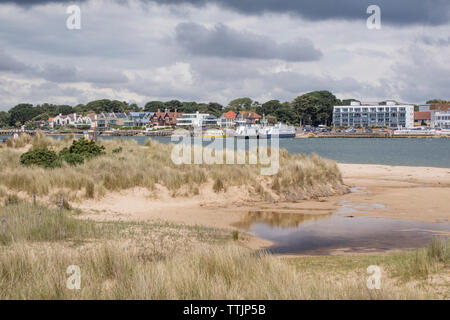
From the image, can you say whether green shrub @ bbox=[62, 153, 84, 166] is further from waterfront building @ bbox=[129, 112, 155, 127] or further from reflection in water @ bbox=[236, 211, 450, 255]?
waterfront building @ bbox=[129, 112, 155, 127]

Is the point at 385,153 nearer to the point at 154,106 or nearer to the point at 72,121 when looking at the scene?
the point at 72,121

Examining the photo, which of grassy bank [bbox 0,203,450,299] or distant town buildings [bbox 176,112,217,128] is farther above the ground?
distant town buildings [bbox 176,112,217,128]

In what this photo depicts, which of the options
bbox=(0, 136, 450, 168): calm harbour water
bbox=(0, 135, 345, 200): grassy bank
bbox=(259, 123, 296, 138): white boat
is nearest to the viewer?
bbox=(0, 135, 345, 200): grassy bank

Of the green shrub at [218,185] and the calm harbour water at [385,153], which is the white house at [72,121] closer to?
the calm harbour water at [385,153]

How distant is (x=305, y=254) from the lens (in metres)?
13.4

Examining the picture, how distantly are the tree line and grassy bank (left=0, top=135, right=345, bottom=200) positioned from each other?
444 feet

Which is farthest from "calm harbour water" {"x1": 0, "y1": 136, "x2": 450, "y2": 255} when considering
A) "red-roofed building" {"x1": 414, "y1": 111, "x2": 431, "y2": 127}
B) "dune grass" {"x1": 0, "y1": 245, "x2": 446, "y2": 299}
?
"red-roofed building" {"x1": 414, "y1": 111, "x2": 431, "y2": 127}

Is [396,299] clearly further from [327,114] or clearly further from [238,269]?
[327,114]

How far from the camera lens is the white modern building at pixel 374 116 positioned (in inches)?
6412

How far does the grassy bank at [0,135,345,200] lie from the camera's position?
66.3ft

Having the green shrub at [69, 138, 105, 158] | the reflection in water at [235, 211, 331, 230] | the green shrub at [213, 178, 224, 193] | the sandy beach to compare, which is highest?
the green shrub at [69, 138, 105, 158]

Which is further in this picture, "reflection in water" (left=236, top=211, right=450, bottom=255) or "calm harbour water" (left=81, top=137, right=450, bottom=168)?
"calm harbour water" (left=81, top=137, right=450, bottom=168)

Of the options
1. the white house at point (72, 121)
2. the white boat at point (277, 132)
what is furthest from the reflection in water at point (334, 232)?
the white house at point (72, 121)

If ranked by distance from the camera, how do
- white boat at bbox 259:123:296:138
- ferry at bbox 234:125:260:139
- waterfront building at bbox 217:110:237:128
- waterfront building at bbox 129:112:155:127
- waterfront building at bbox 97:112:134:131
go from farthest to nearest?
waterfront building at bbox 129:112:155:127, waterfront building at bbox 97:112:134:131, waterfront building at bbox 217:110:237:128, white boat at bbox 259:123:296:138, ferry at bbox 234:125:260:139
